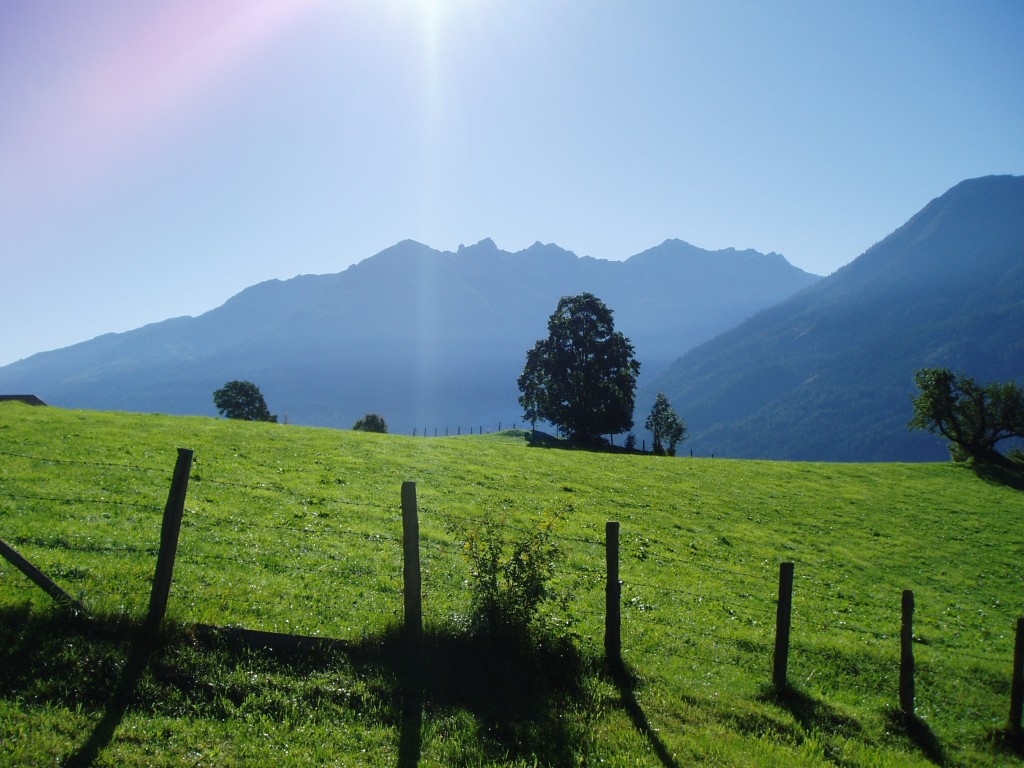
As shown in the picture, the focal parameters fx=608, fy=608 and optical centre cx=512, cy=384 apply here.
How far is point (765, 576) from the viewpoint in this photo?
77.2 ft

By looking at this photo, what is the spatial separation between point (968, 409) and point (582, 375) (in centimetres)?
4297

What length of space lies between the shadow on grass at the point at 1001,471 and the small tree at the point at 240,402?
94.5 m

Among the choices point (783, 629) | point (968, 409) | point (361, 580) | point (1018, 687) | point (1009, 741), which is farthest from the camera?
point (968, 409)

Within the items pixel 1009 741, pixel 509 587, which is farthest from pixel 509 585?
pixel 1009 741

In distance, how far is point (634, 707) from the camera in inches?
406

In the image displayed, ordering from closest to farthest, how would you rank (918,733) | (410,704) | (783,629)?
1. (410,704)
2. (783,629)
3. (918,733)

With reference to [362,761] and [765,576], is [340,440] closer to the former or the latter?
[765,576]

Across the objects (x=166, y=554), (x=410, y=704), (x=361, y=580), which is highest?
(x=166, y=554)

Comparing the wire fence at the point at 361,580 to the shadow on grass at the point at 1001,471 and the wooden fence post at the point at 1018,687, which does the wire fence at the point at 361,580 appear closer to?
the wooden fence post at the point at 1018,687

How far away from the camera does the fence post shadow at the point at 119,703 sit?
6957 mm

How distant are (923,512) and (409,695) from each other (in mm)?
44898

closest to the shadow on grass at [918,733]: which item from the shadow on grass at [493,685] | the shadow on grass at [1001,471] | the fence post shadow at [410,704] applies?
the shadow on grass at [493,685]

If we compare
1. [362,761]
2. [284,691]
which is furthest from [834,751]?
[284,691]

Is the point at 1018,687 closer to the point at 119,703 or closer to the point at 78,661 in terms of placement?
the point at 119,703
